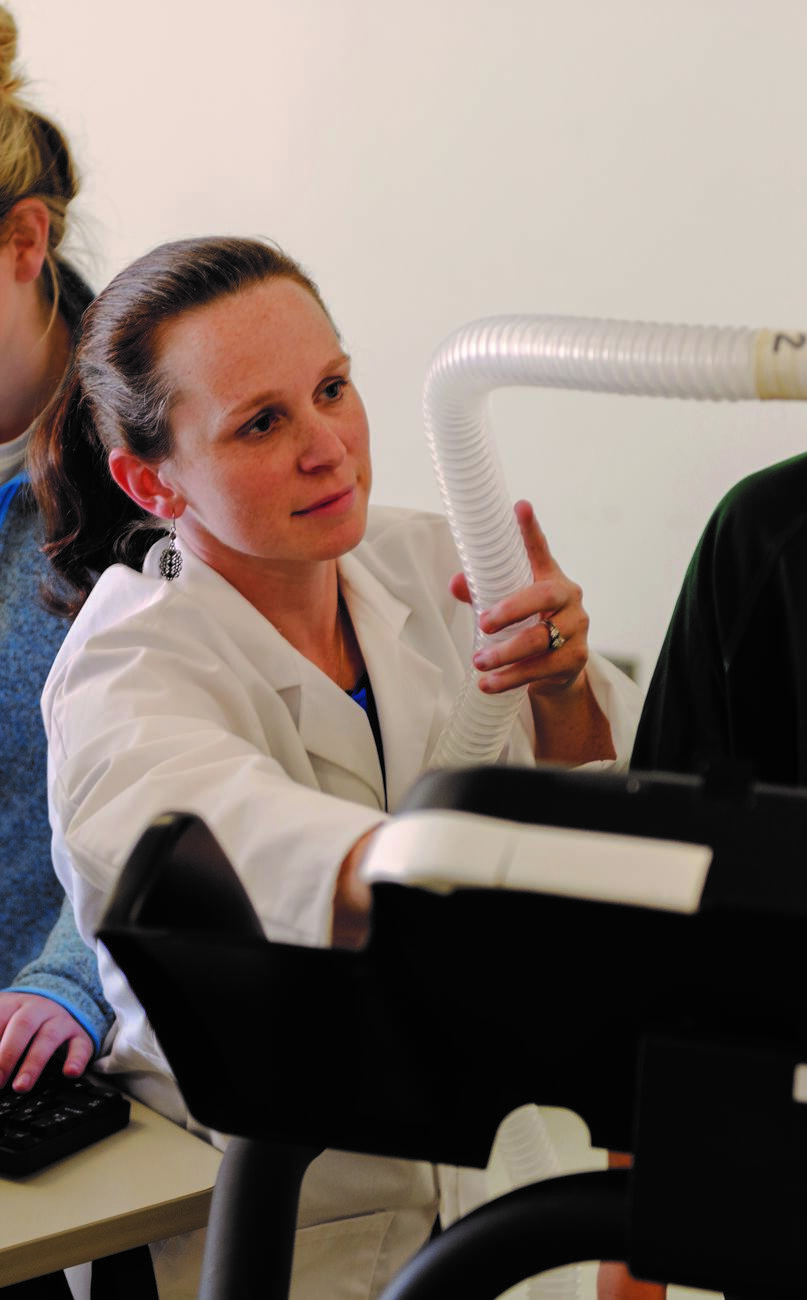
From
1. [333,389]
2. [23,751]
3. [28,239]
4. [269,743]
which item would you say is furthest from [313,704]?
[28,239]

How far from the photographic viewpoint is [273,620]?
1.12m

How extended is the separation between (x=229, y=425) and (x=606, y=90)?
2.97ft

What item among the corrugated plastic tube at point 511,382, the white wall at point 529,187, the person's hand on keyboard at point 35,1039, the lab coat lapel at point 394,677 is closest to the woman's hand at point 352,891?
the corrugated plastic tube at point 511,382

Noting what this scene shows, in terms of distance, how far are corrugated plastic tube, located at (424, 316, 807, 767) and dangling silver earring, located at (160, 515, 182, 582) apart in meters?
0.26

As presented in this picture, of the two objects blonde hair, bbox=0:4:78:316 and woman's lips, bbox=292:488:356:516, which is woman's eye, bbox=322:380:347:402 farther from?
blonde hair, bbox=0:4:78:316

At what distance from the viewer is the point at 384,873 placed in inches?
14.9

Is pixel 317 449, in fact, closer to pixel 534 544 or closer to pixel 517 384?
pixel 534 544

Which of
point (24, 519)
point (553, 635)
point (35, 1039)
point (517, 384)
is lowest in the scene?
point (35, 1039)

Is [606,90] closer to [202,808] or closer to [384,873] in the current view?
[202,808]

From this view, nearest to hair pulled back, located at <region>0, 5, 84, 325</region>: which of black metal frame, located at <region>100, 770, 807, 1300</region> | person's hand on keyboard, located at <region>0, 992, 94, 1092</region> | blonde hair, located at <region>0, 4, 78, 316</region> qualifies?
blonde hair, located at <region>0, 4, 78, 316</region>

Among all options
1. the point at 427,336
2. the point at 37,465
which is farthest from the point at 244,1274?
the point at 427,336

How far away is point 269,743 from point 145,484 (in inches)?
11.9

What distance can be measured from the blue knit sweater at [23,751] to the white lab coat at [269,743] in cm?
35

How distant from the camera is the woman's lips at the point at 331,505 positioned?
1.04 m
